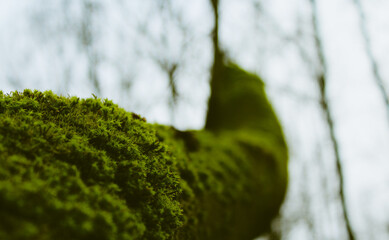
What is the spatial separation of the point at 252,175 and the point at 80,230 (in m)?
1.93

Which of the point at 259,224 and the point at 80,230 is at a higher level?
the point at 80,230

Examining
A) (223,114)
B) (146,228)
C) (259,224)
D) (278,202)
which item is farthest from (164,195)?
(223,114)

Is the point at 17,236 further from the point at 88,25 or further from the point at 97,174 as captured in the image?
the point at 88,25

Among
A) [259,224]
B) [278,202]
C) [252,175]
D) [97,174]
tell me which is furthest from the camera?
[278,202]

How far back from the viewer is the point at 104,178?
108 cm

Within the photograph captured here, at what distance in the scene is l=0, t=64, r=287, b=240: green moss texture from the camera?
0.79 metres

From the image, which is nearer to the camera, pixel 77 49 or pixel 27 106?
pixel 27 106

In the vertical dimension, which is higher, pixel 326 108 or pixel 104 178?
pixel 326 108

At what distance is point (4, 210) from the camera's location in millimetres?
705

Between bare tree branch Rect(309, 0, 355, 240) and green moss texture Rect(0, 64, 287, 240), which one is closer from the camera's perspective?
green moss texture Rect(0, 64, 287, 240)

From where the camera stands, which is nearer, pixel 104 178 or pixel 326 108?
pixel 104 178

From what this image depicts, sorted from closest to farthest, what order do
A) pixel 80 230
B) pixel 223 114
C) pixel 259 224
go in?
pixel 80 230
pixel 259 224
pixel 223 114

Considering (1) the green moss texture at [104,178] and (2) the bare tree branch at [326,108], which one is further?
(2) the bare tree branch at [326,108]

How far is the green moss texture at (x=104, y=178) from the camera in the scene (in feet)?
2.58
